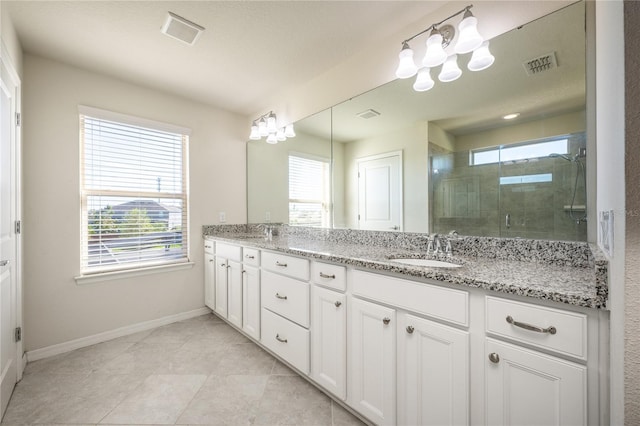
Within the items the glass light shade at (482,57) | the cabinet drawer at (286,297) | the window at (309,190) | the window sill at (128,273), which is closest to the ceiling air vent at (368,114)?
the window at (309,190)

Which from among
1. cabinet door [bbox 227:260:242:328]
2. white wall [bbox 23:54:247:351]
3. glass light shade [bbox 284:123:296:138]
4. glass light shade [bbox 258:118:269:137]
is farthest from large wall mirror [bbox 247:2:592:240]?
white wall [bbox 23:54:247:351]

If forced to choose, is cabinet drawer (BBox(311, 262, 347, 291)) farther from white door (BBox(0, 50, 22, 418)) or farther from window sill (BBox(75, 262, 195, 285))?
window sill (BBox(75, 262, 195, 285))

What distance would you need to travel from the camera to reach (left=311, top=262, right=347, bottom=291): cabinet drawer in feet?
5.01

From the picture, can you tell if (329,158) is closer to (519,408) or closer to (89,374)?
(519,408)

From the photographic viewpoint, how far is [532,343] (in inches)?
35.8

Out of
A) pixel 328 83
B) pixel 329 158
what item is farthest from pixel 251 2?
pixel 329 158

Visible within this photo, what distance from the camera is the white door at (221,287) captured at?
2.66 meters

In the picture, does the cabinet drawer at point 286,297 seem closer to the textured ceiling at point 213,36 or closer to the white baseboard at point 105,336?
the white baseboard at point 105,336

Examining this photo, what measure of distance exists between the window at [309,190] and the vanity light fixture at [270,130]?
0.76 ft

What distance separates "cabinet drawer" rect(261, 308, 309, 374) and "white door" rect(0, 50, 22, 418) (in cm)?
149

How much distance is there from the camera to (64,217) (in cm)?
225

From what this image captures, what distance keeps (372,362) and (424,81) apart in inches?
66.1

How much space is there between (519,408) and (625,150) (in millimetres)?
903

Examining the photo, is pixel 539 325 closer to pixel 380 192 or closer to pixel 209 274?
pixel 380 192
